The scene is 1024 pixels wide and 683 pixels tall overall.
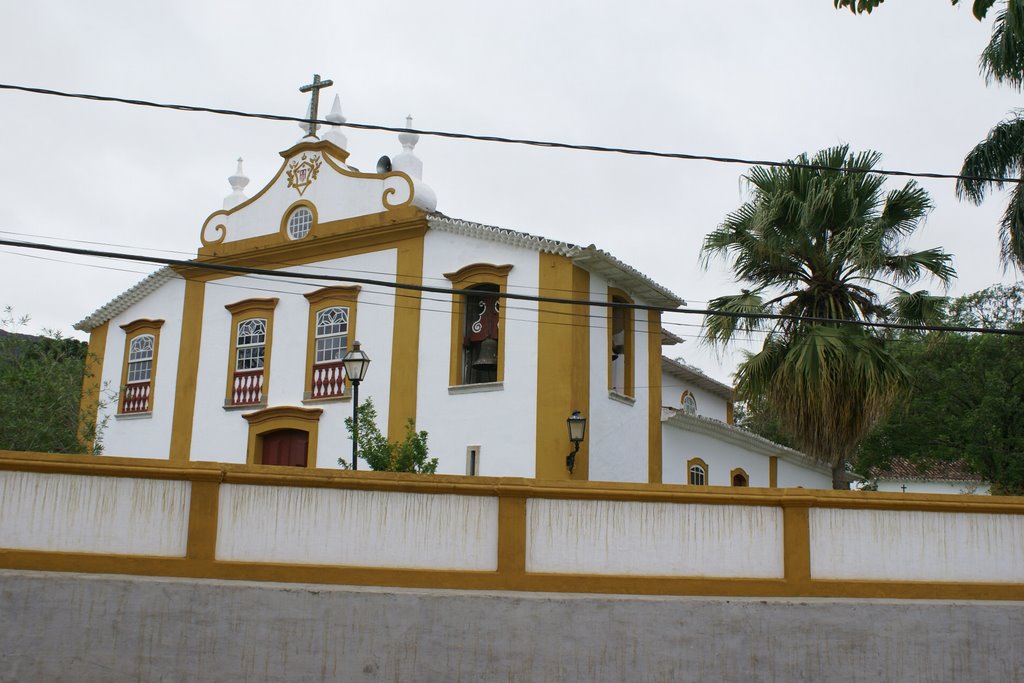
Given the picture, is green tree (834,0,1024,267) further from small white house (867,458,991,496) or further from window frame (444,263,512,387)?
small white house (867,458,991,496)

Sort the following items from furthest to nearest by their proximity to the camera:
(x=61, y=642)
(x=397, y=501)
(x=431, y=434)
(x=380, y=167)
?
(x=380, y=167) < (x=431, y=434) < (x=397, y=501) < (x=61, y=642)

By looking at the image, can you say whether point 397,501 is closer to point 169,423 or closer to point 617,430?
point 617,430

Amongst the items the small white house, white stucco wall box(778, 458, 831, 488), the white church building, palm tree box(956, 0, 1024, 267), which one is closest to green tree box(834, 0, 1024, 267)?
palm tree box(956, 0, 1024, 267)

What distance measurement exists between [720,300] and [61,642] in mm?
11105

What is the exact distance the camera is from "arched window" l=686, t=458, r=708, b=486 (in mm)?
21609

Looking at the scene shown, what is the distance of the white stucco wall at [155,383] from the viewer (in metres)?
21.1

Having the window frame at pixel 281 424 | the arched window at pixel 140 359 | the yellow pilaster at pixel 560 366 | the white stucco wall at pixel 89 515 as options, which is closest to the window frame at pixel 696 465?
the yellow pilaster at pixel 560 366

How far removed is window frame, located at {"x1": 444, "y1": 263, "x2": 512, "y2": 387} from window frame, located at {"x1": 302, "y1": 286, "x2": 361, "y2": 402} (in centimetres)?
210

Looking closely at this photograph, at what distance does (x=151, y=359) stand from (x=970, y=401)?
71.8ft

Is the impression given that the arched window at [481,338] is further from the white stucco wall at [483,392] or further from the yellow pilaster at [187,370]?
the yellow pilaster at [187,370]

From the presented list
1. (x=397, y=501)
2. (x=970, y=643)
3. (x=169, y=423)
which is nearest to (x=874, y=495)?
(x=970, y=643)

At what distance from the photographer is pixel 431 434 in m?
17.6

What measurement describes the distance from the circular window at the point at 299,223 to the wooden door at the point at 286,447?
386 cm

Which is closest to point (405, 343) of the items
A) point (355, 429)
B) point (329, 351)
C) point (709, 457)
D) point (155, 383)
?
point (329, 351)
